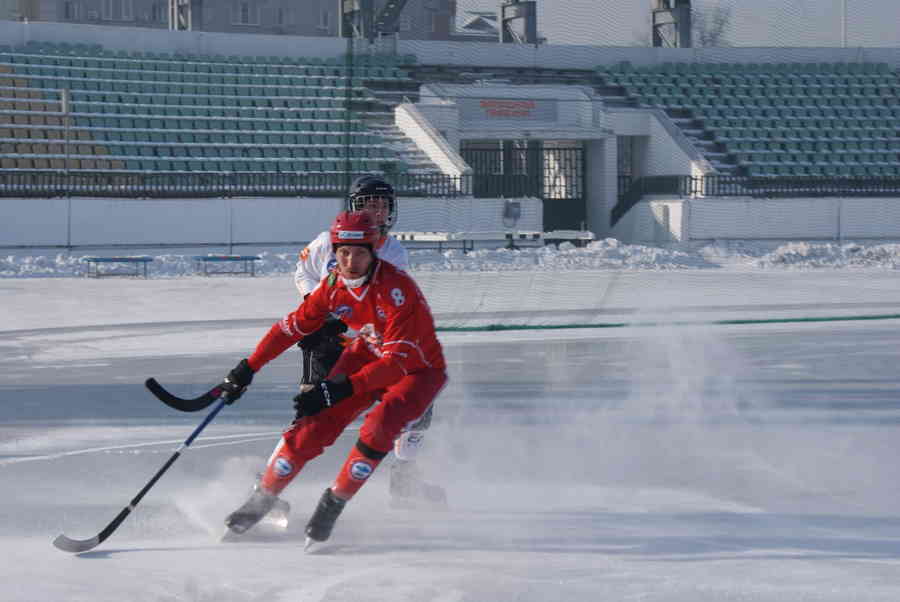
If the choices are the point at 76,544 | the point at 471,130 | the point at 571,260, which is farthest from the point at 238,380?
the point at 471,130

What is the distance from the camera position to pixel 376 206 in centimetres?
655

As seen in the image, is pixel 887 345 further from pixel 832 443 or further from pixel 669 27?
pixel 669 27

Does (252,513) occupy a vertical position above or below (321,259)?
below

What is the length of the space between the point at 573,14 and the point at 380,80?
5.26 meters

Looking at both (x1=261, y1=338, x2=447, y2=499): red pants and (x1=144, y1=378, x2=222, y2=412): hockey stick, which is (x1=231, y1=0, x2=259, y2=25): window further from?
(x1=261, y1=338, x2=447, y2=499): red pants

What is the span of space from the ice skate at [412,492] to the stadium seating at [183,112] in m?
25.0

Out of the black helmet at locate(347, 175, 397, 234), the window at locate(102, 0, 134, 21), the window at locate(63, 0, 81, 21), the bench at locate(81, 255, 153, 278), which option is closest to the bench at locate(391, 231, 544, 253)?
the bench at locate(81, 255, 153, 278)

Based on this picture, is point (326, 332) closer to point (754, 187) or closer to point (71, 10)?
point (754, 187)

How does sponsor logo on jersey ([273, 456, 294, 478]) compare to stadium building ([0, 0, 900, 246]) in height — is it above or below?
below

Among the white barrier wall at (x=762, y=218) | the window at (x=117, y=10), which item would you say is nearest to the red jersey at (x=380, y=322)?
the white barrier wall at (x=762, y=218)

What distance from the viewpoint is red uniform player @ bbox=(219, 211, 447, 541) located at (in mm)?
5652

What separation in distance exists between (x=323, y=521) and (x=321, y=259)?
1.66 m

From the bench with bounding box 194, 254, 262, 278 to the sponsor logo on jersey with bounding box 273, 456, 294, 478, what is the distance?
19276mm

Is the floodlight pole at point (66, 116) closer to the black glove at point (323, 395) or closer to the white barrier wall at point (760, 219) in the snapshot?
the white barrier wall at point (760, 219)
